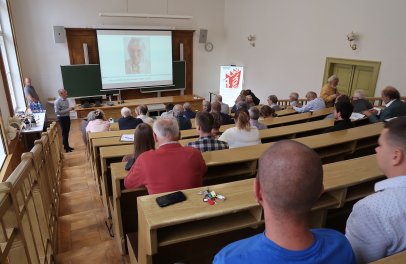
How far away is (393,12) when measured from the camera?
515cm

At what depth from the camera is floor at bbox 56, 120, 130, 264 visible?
7.89 ft

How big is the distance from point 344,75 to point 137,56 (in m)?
6.28

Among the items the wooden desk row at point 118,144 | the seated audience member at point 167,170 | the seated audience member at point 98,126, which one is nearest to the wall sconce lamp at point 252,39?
the wooden desk row at point 118,144

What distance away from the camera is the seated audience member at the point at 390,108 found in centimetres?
397

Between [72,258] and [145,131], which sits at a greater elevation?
[145,131]

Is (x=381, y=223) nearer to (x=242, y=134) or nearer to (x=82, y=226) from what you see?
(x=242, y=134)

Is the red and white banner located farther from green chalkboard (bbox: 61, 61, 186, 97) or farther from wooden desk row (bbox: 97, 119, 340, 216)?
wooden desk row (bbox: 97, 119, 340, 216)

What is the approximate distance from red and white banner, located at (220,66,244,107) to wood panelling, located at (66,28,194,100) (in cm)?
124

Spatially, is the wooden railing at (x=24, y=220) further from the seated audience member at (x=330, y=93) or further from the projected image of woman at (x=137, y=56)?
the projected image of woman at (x=137, y=56)

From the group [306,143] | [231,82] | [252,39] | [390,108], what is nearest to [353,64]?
[390,108]

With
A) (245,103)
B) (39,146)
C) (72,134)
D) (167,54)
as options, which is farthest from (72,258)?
(167,54)

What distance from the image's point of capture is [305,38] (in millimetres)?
7152

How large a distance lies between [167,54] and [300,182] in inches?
369

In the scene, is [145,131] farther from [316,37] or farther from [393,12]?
[316,37]
